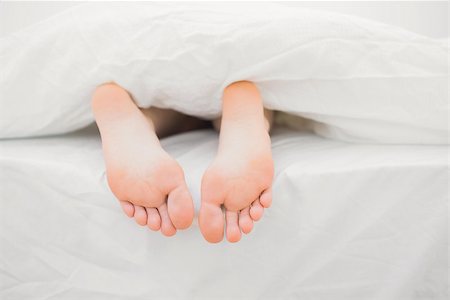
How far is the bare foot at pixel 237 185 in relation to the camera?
48 centimetres

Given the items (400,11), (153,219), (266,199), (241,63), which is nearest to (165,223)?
(153,219)

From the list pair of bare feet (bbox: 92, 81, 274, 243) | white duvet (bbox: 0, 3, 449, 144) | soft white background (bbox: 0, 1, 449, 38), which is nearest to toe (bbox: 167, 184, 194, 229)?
pair of bare feet (bbox: 92, 81, 274, 243)

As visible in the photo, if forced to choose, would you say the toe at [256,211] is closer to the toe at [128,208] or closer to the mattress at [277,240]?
the mattress at [277,240]

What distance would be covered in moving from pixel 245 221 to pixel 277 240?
0.07m

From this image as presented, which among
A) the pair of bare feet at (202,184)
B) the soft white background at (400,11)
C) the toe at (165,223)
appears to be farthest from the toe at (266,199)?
the soft white background at (400,11)

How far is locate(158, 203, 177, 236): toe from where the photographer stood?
49cm

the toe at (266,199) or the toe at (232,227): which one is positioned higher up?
the toe at (266,199)

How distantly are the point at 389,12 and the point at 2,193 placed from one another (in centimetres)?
115

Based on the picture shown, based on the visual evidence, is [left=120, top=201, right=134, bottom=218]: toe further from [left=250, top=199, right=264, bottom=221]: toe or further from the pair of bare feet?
[left=250, top=199, right=264, bottom=221]: toe

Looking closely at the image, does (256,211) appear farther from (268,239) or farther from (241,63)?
(241,63)

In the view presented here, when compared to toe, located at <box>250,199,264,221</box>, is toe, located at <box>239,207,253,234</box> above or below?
below

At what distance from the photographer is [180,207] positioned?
0.48 m

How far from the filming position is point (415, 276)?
54cm

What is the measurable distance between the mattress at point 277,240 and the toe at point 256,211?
0.11 ft
